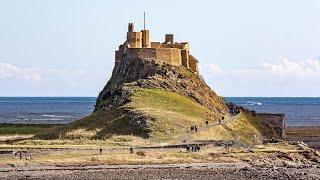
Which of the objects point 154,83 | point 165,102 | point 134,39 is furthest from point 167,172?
point 134,39

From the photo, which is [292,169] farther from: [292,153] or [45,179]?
[45,179]

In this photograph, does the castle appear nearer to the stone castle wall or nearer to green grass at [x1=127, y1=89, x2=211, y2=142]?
the stone castle wall

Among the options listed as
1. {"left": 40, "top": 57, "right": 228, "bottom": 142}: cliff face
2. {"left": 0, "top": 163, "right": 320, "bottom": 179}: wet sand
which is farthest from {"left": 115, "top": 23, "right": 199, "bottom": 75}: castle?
{"left": 0, "top": 163, "right": 320, "bottom": 179}: wet sand

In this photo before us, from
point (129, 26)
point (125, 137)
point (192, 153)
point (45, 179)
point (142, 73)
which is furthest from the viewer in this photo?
point (129, 26)

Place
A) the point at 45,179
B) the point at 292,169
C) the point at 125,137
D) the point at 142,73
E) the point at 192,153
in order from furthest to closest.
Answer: the point at 142,73 < the point at 125,137 < the point at 192,153 < the point at 292,169 < the point at 45,179

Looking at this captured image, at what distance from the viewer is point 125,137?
92312mm

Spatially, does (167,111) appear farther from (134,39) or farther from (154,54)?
(134,39)

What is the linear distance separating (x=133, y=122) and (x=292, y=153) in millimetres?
17817

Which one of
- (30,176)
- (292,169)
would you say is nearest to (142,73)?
(292,169)

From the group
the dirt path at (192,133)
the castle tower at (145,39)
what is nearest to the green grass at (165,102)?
the dirt path at (192,133)

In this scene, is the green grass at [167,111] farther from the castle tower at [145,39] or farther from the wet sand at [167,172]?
the castle tower at [145,39]

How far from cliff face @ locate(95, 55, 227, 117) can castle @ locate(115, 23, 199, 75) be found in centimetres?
119

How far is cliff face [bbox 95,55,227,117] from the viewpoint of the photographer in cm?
10812

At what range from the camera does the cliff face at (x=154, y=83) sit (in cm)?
10812
